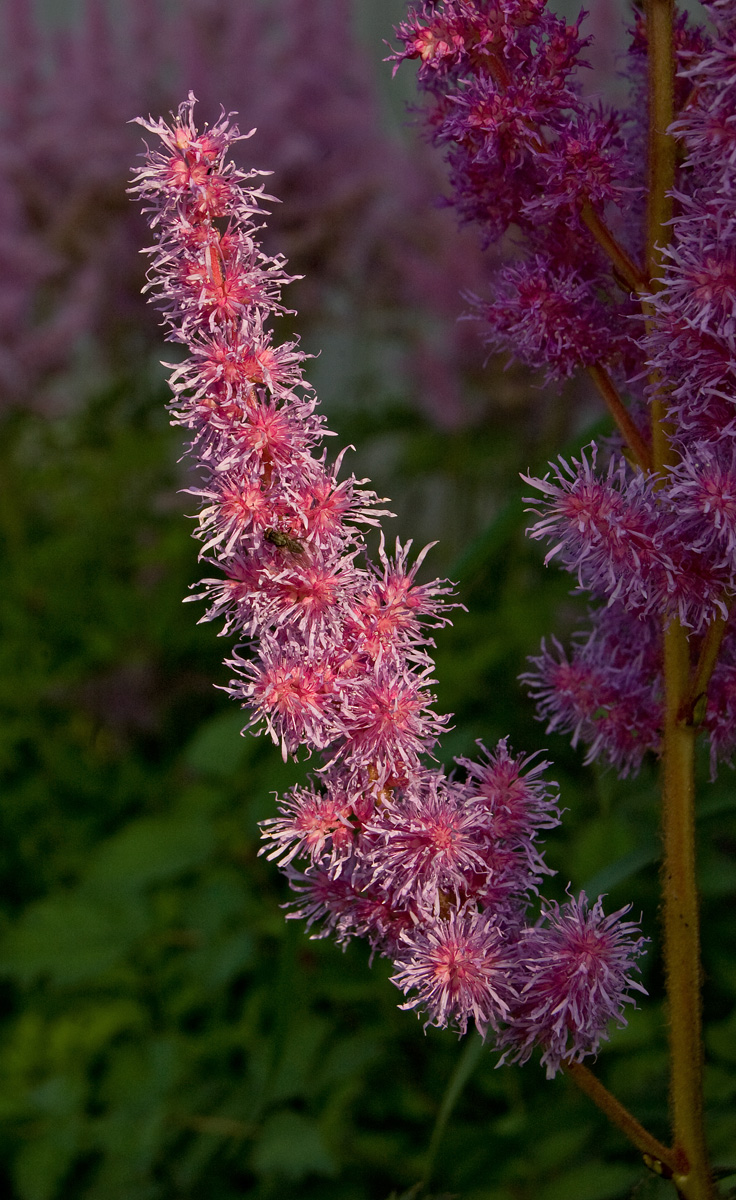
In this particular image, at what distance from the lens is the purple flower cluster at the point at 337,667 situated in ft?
0.84

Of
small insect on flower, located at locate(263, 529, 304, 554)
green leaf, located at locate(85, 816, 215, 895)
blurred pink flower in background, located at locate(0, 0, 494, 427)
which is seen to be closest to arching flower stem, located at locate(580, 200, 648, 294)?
small insect on flower, located at locate(263, 529, 304, 554)

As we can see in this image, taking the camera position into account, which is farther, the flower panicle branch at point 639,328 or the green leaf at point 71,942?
the green leaf at point 71,942

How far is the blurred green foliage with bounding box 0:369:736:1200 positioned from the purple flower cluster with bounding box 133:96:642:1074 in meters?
0.08

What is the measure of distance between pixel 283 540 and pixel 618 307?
122 millimetres

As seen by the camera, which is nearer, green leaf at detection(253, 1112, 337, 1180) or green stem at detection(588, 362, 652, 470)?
green stem at detection(588, 362, 652, 470)

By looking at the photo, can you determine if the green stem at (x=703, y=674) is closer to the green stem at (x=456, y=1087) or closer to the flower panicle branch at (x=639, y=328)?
the flower panicle branch at (x=639, y=328)

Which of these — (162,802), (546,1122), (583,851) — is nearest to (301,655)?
(546,1122)

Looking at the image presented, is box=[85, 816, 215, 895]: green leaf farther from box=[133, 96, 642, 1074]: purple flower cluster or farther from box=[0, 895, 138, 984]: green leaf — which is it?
box=[133, 96, 642, 1074]: purple flower cluster

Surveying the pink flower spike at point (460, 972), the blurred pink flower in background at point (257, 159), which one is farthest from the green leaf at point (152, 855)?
the blurred pink flower in background at point (257, 159)

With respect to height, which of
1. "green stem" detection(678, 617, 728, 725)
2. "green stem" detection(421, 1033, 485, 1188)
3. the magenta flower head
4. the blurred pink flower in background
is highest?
the blurred pink flower in background

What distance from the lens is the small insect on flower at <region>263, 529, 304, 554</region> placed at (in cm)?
26

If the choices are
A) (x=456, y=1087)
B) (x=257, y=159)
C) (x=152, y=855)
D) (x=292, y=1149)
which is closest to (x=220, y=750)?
(x=152, y=855)

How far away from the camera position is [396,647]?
27cm

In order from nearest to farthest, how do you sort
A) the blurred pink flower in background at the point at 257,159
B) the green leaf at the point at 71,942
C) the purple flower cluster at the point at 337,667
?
the purple flower cluster at the point at 337,667, the green leaf at the point at 71,942, the blurred pink flower in background at the point at 257,159
